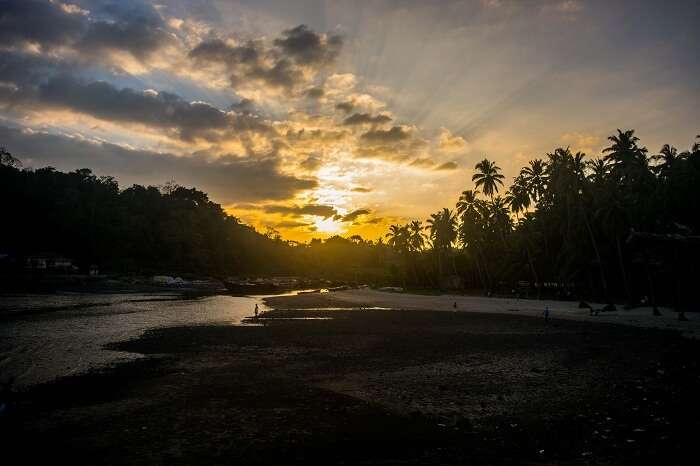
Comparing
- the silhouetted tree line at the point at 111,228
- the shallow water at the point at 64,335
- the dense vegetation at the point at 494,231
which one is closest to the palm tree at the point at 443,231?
the dense vegetation at the point at 494,231

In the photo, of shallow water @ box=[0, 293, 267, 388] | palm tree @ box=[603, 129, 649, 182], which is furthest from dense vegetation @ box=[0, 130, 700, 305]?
shallow water @ box=[0, 293, 267, 388]

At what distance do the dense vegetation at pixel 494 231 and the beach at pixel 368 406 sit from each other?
466 centimetres

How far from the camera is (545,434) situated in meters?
9.86

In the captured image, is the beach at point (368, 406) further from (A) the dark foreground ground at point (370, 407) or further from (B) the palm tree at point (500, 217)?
(B) the palm tree at point (500, 217)

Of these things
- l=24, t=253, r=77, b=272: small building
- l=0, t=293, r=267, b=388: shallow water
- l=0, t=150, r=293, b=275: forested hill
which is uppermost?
l=0, t=150, r=293, b=275: forested hill

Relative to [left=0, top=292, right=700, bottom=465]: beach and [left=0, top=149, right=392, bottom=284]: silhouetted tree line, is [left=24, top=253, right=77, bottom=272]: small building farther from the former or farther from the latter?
[left=0, top=292, right=700, bottom=465]: beach

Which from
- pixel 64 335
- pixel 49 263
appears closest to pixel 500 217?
pixel 64 335

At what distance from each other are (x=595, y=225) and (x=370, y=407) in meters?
53.5

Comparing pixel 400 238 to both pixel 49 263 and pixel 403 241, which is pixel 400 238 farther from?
pixel 49 263

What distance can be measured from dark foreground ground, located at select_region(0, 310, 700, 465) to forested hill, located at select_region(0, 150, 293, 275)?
12026cm

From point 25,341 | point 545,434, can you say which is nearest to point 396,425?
point 545,434

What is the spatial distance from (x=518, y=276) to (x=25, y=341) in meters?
71.7

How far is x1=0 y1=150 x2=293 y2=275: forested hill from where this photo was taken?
11762 cm

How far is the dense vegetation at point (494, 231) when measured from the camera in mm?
46784
